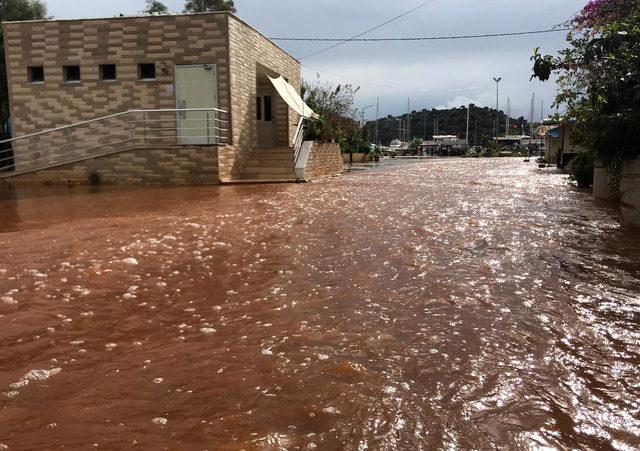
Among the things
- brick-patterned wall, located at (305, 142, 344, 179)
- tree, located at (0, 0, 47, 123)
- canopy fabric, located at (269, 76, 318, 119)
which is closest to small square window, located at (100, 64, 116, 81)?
canopy fabric, located at (269, 76, 318, 119)

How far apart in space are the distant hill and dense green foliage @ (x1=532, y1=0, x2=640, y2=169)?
8603 centimetres

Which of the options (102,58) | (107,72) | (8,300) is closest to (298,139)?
(107,72)

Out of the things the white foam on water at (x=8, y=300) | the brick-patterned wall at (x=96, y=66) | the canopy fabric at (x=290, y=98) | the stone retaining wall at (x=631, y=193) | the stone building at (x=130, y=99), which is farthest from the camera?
the canopy fabric at (x=290, y=98)

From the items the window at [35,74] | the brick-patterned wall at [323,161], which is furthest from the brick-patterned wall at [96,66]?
the brick-patterned wall at [323,161]

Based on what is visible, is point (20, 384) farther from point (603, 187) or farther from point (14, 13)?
point (14, 13)

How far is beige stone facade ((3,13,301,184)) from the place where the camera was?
16.0 m

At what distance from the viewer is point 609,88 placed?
331 inches

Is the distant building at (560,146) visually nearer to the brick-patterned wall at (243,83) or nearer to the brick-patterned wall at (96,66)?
the brick-patterned wall at (243,83)

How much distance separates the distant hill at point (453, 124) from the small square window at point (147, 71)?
7980cm

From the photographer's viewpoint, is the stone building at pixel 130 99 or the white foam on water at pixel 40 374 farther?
the stone building at pixel 130 99

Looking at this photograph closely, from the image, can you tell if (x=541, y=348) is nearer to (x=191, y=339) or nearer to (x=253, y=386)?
(x=253, y=386)

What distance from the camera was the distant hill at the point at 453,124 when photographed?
102 metres

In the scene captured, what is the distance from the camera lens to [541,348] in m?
3.16

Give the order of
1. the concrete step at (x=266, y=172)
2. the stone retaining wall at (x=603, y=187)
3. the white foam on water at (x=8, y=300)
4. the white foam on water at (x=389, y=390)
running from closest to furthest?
the white foam on water at (x=389, y=390) < the white foam on water at (x=8, y=300) < the stone retaining wall at (x=603, y=187) < the concrete step at (x=266, y=172)
